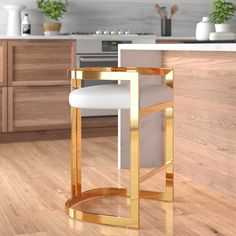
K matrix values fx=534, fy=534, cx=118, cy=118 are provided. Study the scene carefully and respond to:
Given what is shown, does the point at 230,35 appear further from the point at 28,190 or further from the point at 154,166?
the point at 28,190

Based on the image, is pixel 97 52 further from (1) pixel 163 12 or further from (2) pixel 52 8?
(1) pixel 163 12

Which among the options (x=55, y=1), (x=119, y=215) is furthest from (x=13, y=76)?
(x=119, y=215)

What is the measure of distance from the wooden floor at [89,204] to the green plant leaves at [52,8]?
1747mm

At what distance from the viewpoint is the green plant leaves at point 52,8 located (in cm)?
514

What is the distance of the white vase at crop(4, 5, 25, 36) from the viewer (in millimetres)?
4993

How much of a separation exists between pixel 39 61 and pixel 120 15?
52.0 inches

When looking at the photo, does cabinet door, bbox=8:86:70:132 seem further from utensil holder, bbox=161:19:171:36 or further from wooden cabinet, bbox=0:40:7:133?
utensil holder, bbox=161:19:171:36

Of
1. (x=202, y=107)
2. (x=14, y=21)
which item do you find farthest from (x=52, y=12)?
(x=202, y=107)

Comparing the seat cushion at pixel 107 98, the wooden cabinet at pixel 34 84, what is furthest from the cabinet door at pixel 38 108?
the seat cushion at pixel 107 98

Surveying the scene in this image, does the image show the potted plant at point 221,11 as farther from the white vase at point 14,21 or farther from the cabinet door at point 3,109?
the cabinet door at point 3,109

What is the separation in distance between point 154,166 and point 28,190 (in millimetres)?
969

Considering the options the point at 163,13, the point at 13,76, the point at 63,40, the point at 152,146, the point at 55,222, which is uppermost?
the point at 163,13

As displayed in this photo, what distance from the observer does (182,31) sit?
5.92 m

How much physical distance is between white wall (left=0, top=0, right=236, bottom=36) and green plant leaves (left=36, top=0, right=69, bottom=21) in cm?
16
